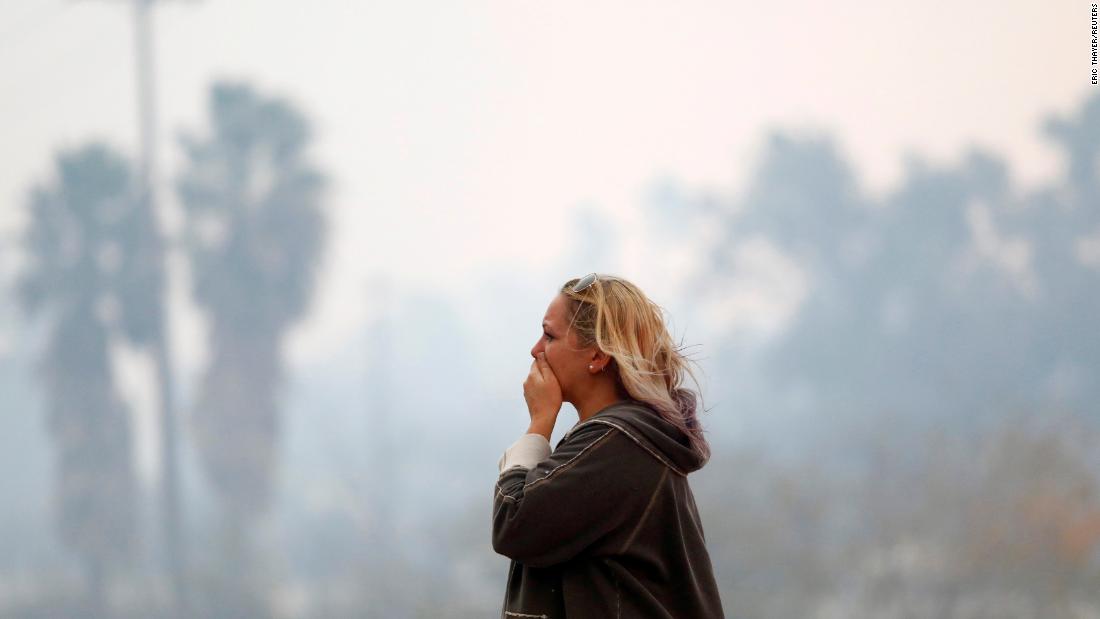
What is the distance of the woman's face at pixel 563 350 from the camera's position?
176 centimetres

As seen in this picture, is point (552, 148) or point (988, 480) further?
point (552, 148)

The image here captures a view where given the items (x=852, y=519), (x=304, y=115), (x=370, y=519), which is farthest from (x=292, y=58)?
(x=852, y=519)

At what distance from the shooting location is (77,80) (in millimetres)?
5672

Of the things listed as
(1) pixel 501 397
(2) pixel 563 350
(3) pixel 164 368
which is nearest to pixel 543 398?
(2) pixel 563 350

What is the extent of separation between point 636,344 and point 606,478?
0.22m

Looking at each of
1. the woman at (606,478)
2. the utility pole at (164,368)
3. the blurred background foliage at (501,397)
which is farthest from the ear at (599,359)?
the utility pole at (164,368)

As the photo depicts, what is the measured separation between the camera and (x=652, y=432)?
1688 mm

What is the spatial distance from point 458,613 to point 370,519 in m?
0.61

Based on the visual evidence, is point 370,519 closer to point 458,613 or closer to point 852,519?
point 458,613

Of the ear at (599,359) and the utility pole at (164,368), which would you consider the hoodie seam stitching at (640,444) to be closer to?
the ear at (599,359)

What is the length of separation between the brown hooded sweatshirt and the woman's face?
0.08m

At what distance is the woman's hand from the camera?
1758mm

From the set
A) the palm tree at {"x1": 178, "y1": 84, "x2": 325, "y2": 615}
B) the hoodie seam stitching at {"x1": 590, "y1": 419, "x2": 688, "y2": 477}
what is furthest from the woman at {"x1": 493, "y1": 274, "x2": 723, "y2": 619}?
the palm tree at {"x1": 178, "y1": 84, "x2": 325, "y2": 615}

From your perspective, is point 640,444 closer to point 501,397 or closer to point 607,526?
point 607,526
